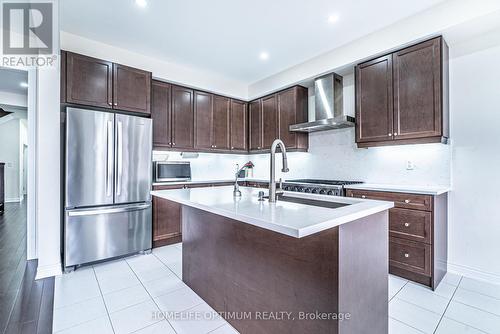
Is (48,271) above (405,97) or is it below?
below

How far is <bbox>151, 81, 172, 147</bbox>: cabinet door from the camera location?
3.72m

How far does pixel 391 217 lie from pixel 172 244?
3.08 meters

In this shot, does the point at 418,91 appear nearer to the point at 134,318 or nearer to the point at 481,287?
the point at 481,287

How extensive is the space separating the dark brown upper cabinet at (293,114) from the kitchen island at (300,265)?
2309 mm

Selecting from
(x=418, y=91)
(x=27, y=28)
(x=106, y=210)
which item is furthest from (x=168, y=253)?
(x=418, y=91)

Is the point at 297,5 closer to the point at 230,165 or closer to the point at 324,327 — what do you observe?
the point at 324,327

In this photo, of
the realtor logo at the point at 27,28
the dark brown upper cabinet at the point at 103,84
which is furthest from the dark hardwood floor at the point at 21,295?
the realtor logo at the point at 27,28

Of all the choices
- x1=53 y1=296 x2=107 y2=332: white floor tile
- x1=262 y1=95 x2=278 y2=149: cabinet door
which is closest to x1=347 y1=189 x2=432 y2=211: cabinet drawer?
x1=262 y1=95 x2=278 y2=149: cabinet door

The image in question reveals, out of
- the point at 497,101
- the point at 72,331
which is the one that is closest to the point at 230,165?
the point at 72,331

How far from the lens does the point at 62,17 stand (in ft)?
8.72

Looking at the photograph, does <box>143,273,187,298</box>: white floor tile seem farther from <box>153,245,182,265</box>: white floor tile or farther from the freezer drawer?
the freezer drawer

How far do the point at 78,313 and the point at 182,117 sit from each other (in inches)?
116

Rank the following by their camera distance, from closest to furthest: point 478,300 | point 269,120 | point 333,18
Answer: point 478,300 → point 333,18 → point 269,120

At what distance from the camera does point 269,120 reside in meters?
4.53
